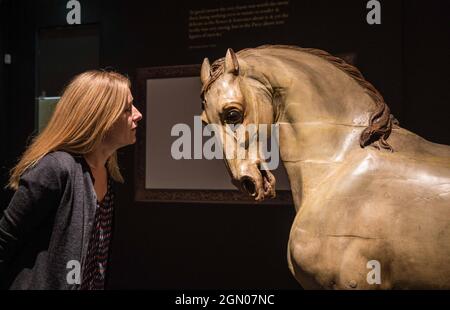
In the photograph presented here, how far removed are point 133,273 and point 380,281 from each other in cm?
157

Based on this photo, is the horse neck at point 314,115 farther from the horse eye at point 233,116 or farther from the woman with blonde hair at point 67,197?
the woman with blonde hair at point 67,197

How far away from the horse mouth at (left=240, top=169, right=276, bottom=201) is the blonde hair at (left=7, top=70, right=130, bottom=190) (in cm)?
49

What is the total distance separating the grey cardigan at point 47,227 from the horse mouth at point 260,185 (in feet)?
1.76

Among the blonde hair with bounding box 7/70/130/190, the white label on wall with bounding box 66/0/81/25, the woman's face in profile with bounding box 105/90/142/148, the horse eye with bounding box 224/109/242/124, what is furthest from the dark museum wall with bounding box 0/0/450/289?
the blonde hair with bounding box 7/70/130/190

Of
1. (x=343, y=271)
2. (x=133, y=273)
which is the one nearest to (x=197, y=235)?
(x=133, y=273)

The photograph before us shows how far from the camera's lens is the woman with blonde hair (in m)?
1.43

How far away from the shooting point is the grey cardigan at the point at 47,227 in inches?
55.7

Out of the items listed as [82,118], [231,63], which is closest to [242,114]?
[231,63]

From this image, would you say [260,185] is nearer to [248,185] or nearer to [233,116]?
[248,185]

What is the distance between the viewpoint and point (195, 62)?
104 inches

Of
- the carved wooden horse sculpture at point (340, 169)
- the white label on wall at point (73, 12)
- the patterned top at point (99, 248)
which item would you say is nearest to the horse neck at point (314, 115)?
the carved wooden horse sculpture at point (340, 169)

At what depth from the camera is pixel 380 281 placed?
1.56 metres

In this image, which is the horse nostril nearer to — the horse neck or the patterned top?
the horse neck

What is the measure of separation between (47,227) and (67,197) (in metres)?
0.10
